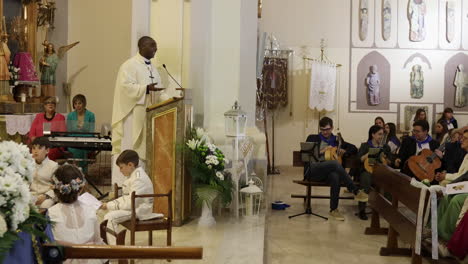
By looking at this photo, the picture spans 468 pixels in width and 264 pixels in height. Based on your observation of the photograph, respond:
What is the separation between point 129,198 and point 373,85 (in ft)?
36.0

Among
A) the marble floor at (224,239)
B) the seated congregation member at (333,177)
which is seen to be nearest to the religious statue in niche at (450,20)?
the seated congregation member at (333,177)

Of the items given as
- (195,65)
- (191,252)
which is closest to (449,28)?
(195,65)

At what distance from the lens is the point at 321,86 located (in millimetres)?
15672

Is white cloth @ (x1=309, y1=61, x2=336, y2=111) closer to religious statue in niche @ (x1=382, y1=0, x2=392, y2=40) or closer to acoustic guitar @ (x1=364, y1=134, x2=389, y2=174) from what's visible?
religious statue in niche @ (x1=382, y1=0, x2=392, y2=40)

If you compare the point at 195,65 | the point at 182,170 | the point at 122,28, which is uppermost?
the point at 122,28

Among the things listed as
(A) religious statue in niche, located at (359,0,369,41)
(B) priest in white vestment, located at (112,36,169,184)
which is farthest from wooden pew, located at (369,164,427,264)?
(A) religious statue in niche, located at (359,0,369,41)

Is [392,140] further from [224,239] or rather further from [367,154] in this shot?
[224,239]

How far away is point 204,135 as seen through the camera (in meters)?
8.02

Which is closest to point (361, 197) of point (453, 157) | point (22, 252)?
point (453, 157)

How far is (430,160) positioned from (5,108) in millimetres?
5861

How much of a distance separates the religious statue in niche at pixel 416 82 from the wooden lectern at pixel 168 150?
962 centimetres

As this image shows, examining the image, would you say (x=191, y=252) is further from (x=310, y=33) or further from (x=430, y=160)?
(x=310, y=33)

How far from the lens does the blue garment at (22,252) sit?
2480 millimetres

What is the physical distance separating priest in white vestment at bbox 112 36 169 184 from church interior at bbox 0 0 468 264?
22mm
